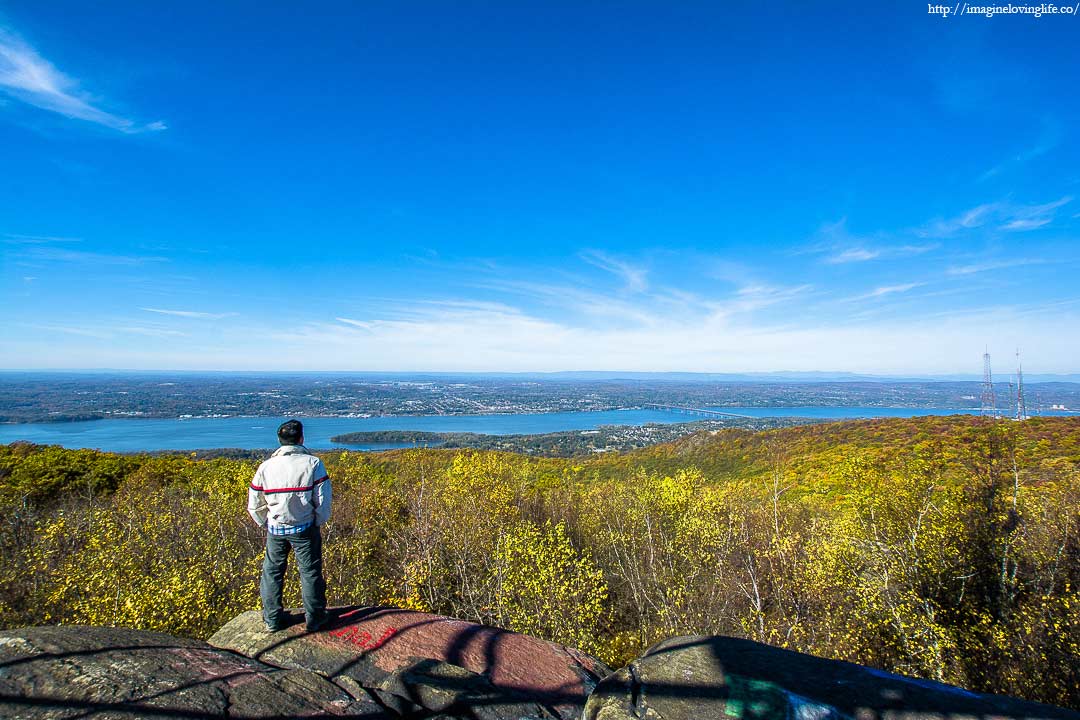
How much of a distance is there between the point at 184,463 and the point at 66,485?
235 inches

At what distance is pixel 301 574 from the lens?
6.54 meters

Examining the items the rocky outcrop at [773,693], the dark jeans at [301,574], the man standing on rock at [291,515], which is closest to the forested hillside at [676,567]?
the dark jeans at [301,574]

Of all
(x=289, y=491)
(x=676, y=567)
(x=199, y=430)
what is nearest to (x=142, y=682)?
(x=289, y=491)

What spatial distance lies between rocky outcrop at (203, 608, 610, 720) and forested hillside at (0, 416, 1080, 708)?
3.96m

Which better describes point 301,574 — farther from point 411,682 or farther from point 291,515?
point 411,682

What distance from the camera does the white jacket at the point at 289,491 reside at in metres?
6.31

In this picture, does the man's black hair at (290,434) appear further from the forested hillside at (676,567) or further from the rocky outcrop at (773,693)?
the rocky outcrop at (773,693)

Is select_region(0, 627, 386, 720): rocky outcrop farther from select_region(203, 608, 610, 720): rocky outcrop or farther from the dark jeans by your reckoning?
the dark jeans

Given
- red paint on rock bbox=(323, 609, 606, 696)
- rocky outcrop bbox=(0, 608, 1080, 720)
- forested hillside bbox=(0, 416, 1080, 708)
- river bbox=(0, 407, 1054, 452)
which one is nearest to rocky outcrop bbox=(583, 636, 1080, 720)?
rocky outcrop bbox=(0, 608, 1080, 720)

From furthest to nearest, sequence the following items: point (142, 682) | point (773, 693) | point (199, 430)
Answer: point (199, 430) → point (773, 693) → point (142, 682)

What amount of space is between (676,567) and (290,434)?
1788cm

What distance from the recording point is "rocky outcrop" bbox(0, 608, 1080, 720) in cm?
451

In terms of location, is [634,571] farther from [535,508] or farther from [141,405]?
[141,405]

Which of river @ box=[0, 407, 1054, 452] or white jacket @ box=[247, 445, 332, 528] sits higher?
white jacket @ box=[247, 445, 332, 528]
